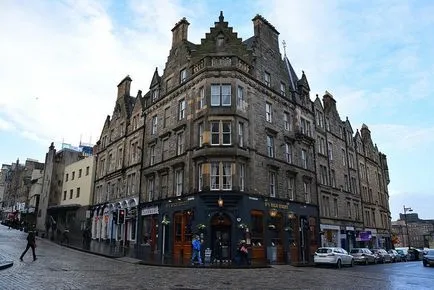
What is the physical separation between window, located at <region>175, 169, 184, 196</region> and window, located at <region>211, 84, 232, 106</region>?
6.52 meters

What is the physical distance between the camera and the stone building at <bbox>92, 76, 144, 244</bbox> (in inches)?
1517

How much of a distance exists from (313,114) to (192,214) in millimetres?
20506

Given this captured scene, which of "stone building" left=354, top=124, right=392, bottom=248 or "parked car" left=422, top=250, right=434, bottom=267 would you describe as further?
"stone building" left=354, top=124, right=392, bottom=248

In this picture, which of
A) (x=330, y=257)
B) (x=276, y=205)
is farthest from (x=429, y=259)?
(x=276, y=205)

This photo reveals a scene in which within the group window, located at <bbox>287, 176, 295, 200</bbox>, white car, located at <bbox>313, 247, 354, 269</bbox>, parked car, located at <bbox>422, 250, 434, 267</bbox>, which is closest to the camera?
white car, located at <bbox>313, 247, 354, 269</bbox>

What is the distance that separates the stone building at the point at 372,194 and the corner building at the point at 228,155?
53.1ft

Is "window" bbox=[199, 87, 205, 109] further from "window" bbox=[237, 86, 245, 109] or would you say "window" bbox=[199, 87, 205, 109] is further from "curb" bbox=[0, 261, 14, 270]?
"curb" bbox=[0, 261, 14, 270]

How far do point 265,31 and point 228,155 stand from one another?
15.0 metres

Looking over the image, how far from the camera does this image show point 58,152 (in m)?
62.4

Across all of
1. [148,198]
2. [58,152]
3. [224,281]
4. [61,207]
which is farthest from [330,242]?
[58,152]

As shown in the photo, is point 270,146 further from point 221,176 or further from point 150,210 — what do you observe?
point 150,210

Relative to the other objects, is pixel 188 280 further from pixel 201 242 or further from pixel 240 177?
pixel 240 177

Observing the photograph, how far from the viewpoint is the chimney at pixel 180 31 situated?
119 feet

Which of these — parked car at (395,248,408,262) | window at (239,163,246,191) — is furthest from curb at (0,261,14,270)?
parked car at (395,248,408,262)
